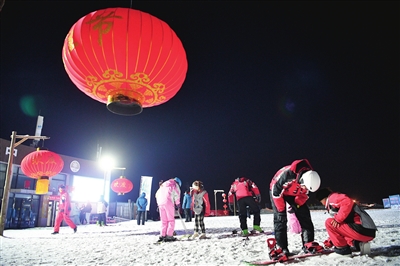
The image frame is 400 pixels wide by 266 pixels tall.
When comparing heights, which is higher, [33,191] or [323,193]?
[33,191]

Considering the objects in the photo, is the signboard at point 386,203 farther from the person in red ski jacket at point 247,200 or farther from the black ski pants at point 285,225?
the black ski pants at point 285,225

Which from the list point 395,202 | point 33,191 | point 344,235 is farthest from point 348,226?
point 395,202

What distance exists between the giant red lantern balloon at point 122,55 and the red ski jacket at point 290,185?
2537 mm

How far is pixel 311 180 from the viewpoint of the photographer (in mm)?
4062

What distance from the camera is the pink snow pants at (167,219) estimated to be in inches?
293

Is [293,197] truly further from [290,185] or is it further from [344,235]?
[344,235]

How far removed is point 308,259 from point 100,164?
23.7 m

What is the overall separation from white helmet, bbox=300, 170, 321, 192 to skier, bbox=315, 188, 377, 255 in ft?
1.62

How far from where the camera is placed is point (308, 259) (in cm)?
402

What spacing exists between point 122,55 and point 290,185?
11.2 feet

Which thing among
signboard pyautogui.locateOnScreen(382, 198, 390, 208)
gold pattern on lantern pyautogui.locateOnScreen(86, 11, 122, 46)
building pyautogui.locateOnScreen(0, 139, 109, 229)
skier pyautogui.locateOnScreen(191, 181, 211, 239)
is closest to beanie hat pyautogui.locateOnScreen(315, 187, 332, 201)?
skier pyautogui.locateOnScreen(191, 181, 211, 239)

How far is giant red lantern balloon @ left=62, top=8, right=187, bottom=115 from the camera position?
11.9 ft

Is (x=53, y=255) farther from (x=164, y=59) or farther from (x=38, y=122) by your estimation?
(x=38, y=122)

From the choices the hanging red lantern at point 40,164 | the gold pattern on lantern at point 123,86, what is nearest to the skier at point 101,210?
the hanging red lantern at point 40,164
